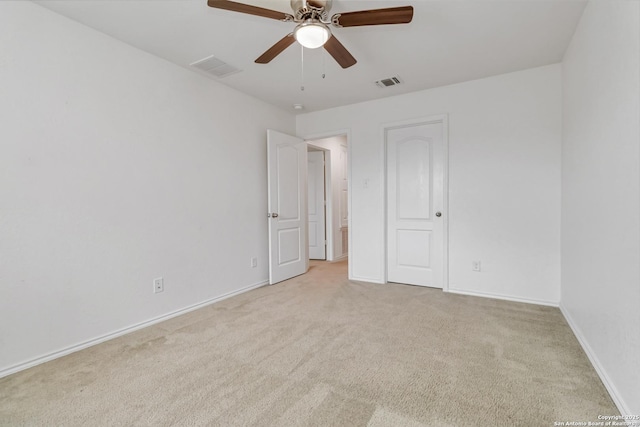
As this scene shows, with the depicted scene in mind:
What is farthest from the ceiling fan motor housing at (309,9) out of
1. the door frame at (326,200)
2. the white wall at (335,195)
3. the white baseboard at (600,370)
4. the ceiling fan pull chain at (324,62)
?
the door frame at (326,200)

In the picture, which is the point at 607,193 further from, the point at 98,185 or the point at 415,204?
the point at 98,185

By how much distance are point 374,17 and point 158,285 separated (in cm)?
271

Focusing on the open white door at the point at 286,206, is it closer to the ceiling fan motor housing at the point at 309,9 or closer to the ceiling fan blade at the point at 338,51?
the ceiling fan blade at the point at 338,51

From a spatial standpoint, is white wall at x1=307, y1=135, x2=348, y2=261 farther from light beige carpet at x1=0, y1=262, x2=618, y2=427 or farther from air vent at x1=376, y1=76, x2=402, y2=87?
light beige carpet at x1=0, y1=262, x2=618, y2=427

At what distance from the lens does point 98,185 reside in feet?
7.62

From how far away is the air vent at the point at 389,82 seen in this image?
322cm

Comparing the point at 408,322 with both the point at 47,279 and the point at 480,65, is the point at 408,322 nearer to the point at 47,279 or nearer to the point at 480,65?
the point at 480,65

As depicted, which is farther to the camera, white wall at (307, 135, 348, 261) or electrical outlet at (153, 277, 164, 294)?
white wall at (307, 135, 348, 261)

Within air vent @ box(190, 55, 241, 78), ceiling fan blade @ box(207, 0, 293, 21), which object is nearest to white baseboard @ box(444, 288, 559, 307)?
ceiling fan blade @ box(207, 0, 293, 21)

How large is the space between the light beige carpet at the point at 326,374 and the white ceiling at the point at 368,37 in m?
2.38

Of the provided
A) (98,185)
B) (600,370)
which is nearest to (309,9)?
(98,185)

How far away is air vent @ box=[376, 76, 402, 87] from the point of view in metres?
3.22

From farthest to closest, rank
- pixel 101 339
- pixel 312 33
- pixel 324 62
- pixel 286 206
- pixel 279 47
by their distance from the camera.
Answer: pixel 286 206, pixel 324 62, pixel 101 339, pixel 279 47, pixel 312 33

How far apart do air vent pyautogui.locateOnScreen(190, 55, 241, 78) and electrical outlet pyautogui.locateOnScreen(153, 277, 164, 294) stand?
2044 mm
